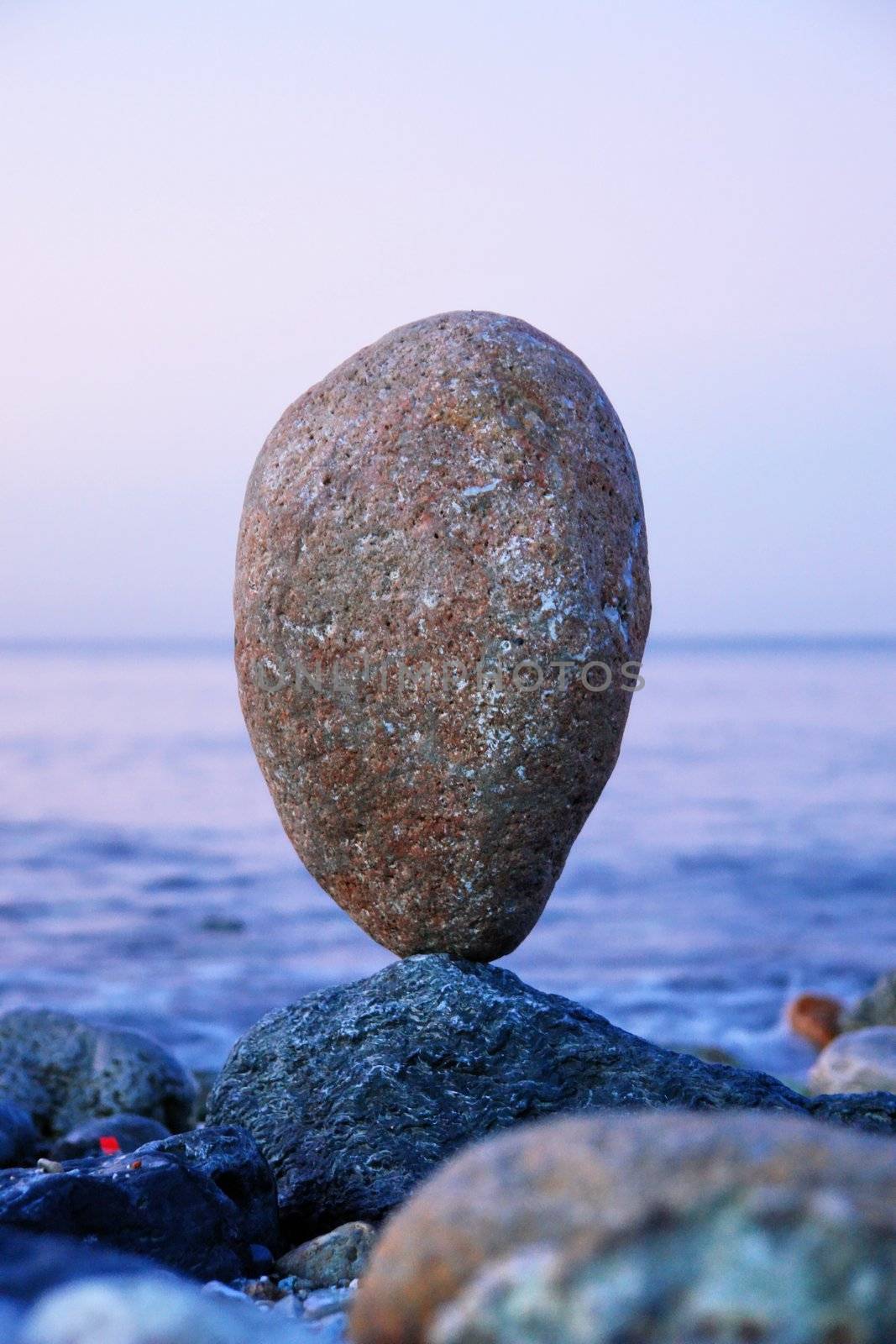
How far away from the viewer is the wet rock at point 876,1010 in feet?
37.7

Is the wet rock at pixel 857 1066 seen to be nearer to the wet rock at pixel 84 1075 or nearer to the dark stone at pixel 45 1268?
the wet rock at pixel 84 1075

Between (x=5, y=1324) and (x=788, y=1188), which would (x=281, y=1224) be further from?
(x=788, y=1188)

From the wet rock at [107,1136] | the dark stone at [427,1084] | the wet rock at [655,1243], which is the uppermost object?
the wet rock at [655,1243]

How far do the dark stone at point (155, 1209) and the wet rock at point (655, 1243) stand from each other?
1877 mm

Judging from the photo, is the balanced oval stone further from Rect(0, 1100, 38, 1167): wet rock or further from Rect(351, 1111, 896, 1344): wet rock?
Rect(351, 1111, 896, 1344): wet rock

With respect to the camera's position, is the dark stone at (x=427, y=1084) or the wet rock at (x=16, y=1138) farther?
the wet rock at (x=16, y=1138)

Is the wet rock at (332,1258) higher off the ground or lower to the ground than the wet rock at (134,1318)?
lower

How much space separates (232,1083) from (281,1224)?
64 centimetres

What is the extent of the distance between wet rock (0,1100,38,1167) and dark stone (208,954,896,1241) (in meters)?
1.99

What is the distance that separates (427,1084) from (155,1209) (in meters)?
1.27

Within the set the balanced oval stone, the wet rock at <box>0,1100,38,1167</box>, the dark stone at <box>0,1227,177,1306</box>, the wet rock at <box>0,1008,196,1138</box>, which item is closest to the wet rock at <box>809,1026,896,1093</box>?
the wet rock at <box>0,1008,196,1138</box>

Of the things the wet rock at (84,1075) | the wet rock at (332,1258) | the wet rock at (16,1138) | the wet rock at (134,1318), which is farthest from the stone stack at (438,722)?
the wet rock at (84,1075)

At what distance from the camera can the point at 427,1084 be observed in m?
4.98

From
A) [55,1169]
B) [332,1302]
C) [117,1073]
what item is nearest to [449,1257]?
[332,1302]
